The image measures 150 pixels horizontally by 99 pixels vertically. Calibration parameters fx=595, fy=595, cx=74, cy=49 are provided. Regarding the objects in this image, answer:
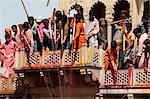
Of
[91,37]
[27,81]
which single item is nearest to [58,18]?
[91,37]

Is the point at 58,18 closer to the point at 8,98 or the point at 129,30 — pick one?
the point at 129,30

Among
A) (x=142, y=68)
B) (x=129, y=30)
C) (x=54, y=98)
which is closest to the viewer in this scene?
(x=142, y=68)

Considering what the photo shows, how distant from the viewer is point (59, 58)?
19297 millimetres

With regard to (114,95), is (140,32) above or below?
above

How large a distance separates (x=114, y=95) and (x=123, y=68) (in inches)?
37.4

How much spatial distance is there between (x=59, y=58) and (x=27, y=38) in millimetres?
1332

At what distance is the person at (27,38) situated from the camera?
64.7 feet

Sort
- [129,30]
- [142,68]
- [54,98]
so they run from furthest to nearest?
1. [54,98]
2. [129,30]
3. [142,68]

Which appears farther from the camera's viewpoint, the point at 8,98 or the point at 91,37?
the point at 8,98

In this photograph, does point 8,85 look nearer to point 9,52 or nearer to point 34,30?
point 9,52

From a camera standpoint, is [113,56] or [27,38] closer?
[113,56]

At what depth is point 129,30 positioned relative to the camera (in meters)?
19.1

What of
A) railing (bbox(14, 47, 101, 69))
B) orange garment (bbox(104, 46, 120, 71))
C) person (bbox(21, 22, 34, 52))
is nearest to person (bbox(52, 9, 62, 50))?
railing (bbox(14, 47, 101, 69))

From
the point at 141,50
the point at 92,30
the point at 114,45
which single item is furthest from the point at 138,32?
the point at 92,30
